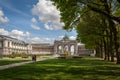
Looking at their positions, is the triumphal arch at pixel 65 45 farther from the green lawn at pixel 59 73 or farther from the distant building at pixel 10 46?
the green lawn at pixel 59 73

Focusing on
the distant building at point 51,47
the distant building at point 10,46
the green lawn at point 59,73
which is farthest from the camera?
the distant building at point 51,47

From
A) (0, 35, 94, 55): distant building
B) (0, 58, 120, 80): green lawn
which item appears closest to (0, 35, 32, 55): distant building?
(0, 35, 94, 55): distant building

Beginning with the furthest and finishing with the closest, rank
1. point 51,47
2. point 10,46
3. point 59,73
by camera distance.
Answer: point 51,47
point 10,46
point 59,73

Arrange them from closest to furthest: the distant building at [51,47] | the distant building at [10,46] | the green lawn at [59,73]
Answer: the green lawn at [59,73] < the distant building at [10,46] < the distant building at [51,47]

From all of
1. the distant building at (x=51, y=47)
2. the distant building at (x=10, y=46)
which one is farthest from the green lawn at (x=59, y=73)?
the distant building at (x=51, y=47)

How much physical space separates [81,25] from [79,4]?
26005mm

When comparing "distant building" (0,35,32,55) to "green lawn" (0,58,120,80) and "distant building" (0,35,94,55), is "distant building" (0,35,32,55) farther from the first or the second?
"green lawn" (0,58,120,80)

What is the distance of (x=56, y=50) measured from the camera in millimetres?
182375

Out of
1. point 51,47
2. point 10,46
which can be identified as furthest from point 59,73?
point 51,47

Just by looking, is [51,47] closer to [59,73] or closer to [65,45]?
[65,45]

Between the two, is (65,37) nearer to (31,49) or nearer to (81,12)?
(31,49)

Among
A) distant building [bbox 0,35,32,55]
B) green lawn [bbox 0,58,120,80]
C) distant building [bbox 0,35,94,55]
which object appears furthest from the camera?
distant building [bbox 0,35,94,55]

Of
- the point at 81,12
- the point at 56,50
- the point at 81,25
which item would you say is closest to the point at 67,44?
the point at 56,50

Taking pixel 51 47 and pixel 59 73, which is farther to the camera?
pixel 51 47
